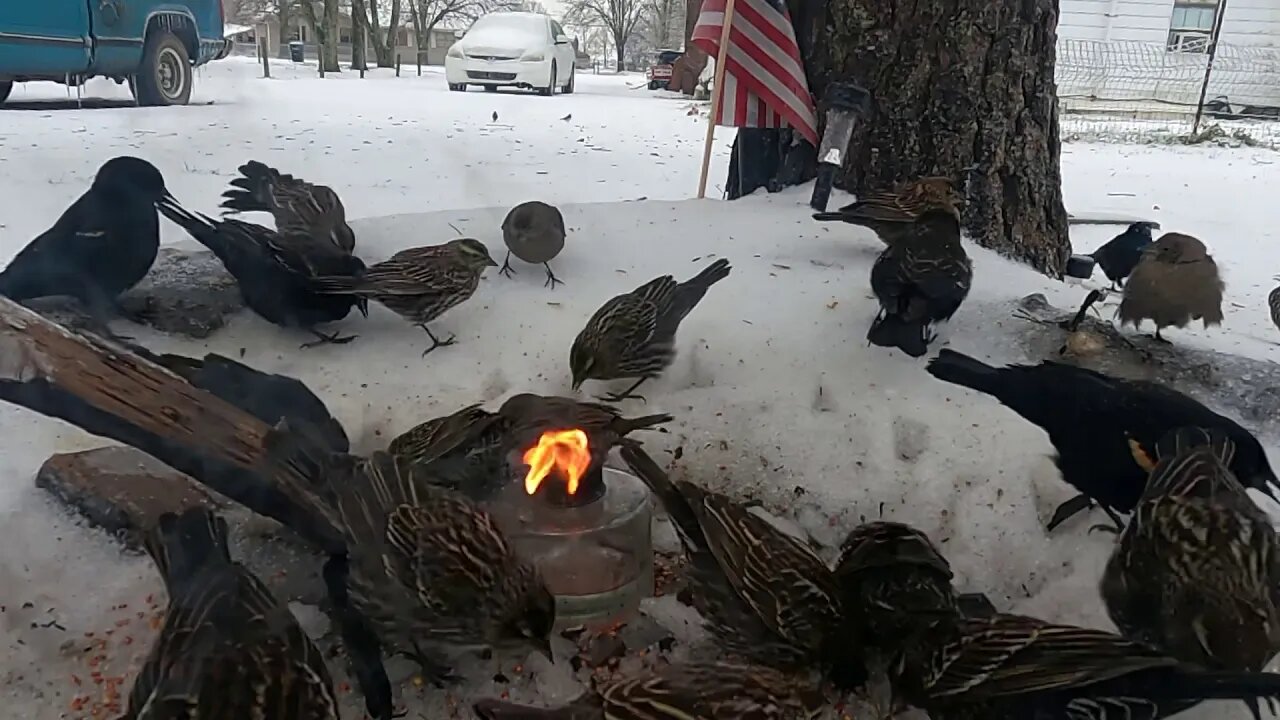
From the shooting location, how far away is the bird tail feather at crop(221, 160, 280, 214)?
2.30 m

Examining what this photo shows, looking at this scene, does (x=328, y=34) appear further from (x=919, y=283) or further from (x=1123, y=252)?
(x=1123, y=252)

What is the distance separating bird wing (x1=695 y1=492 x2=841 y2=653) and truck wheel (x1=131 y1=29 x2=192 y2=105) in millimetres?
1433

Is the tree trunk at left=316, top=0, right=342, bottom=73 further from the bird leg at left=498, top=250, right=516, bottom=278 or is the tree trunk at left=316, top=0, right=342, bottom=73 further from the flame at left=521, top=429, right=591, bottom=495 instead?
the flame at left=521, top=429, right=591, bottom=495

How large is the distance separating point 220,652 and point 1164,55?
366 cm

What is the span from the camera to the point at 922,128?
2963 millimetres

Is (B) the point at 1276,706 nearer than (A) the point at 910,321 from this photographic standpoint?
Yes

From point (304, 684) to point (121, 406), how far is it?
0.56 metres

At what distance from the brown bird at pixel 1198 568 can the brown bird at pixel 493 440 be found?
83 centimetres

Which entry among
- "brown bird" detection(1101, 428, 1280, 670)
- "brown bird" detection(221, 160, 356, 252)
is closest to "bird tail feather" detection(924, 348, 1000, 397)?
"brown bird" detection(1101, 428, 1280, 670)

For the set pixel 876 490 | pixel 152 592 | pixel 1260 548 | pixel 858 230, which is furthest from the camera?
pixel 858 230

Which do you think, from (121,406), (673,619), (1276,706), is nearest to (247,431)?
(121,406)

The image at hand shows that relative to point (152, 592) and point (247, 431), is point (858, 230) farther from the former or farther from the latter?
point (152, 592)

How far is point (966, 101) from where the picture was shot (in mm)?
2930

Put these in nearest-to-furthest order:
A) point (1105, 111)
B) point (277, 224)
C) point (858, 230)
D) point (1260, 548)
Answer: point (1260, 548) → point (277, 224) → point (858, 230) → point (1105, 111)
